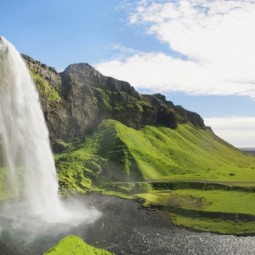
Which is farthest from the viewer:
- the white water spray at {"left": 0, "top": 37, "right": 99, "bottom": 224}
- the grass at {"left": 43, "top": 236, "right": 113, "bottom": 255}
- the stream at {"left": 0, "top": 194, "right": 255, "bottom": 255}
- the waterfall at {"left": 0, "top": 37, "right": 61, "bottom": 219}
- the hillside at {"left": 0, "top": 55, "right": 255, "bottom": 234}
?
the waterfall at {"left": 0, "top": 37, "right": 61, "bottom": 219}

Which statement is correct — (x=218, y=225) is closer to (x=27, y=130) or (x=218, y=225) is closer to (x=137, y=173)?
(x=27, y=130)

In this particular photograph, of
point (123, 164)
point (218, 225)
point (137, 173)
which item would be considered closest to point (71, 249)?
point (218, 225)

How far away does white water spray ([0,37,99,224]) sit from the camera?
309 ft

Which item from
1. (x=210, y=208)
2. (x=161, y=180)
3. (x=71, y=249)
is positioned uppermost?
(x=161, y=180)

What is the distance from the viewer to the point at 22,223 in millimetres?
78750

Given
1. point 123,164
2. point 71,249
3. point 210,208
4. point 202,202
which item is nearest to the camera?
point 71,249

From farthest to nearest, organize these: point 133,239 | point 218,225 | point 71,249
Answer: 1. point 218,225
2. point 133,239
3. point 71,249

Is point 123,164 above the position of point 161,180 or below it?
above

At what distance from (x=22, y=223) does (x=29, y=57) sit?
117m

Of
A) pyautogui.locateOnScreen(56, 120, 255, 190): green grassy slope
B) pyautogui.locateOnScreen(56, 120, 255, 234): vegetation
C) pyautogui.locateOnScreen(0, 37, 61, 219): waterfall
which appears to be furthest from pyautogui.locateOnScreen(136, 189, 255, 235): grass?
pyautogui.locateOnScreen(0, 37, 61, 219): waterfall

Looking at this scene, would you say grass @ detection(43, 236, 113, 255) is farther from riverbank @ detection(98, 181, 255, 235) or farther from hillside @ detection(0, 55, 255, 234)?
hillside @ detection(0, 55, 255, 234)

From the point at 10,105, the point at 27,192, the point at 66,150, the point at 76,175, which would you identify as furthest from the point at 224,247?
the point at 66,150

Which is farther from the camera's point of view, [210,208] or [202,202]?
[202,202]

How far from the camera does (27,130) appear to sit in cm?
9906
